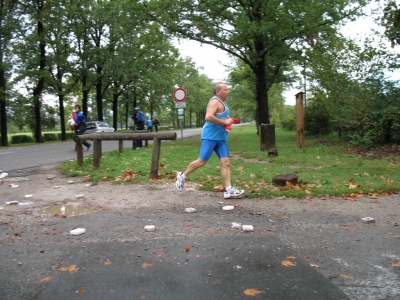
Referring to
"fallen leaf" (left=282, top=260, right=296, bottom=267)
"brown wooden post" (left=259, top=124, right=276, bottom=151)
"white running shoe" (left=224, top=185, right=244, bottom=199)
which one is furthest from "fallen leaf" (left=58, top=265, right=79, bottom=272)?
"brown wooden post" (left=259, top=124, right=276, bottom=151)

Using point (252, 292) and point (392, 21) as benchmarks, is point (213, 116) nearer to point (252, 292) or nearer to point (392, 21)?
point (252, 292)

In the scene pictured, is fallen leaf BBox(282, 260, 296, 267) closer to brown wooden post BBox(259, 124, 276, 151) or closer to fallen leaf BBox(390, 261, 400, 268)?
fallen leaf BBox(390, 261, 400, 268)

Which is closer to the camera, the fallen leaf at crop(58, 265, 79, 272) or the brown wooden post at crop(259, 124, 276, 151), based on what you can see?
the fallen leaf at crop(58, 265, 79, 272)

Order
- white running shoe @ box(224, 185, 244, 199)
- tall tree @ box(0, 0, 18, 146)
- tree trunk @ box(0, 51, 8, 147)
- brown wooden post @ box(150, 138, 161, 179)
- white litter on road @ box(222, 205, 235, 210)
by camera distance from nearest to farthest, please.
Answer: white litter on road @ box(222, 205, 235, 210) → white running shoe @ box(224, 185, 244, 199) → brown wooden post @ box(150, 138, 161, 179) → tall tree @ box(0, 0, 18, 146) → tree trunk @ box(0, 51, 8, 147)

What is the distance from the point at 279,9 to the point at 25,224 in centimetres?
1516

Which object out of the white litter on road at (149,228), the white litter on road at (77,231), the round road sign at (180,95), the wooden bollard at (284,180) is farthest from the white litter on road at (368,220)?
the round road sign at (180,95)

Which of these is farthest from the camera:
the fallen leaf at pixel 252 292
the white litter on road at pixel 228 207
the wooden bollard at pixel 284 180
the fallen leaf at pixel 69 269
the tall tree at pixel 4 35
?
the tall tree at pixel 4 35

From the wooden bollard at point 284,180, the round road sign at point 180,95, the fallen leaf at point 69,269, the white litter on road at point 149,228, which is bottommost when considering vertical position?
the fallen leaf at point 69,269

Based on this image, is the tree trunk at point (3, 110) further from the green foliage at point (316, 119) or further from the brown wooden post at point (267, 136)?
the green foliage at point (316, 119)

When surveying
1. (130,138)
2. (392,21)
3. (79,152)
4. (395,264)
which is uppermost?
(392,21)

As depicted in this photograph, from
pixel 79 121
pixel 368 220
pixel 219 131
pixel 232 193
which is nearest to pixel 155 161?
pixel 219 131

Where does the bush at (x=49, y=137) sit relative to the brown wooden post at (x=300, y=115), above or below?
below

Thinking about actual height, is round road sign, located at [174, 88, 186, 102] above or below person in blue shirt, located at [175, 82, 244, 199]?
above

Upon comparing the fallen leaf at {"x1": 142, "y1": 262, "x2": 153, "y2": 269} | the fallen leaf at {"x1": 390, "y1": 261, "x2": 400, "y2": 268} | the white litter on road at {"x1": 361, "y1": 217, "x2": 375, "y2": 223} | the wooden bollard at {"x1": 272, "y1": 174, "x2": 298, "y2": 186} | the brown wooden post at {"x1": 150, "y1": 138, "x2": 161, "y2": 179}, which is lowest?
the fallen leaf at {"x1": 390, "y1": 261, "x2": 400, "y2": 268}
